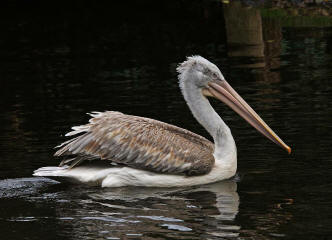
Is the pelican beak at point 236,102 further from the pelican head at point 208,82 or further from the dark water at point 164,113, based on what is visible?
the dark water at point 164,113

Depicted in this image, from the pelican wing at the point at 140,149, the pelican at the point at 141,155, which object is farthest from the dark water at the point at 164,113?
the pelican wing at the point at 140,149

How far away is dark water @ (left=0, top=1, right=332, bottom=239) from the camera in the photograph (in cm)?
658

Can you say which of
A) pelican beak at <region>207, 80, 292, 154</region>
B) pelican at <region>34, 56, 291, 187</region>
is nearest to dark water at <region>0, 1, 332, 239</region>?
pelican at <region>34, 56, 291, 187</region>

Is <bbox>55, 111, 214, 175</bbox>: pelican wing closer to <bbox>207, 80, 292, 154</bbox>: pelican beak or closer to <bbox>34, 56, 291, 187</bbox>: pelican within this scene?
<bbox>34, 56, 291, 187</bbox>: pelican

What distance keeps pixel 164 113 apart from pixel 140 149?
3.03m

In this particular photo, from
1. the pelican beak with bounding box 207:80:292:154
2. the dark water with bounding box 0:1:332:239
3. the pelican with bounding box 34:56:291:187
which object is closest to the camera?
the dark water with bounding box 0:1:332:239

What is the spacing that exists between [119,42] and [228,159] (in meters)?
11.7

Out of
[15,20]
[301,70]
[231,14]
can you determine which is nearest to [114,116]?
[301,70]

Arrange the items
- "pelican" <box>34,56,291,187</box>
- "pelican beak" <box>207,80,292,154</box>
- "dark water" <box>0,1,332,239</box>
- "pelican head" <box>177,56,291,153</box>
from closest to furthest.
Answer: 1. "dark water" <box>0,1,332,239</box>
2. "pelican" <box>34,56,291,187</box>
3. "pelican beak" <box>207,80,292,154</box>
4. "pelican head" <box>177,56,291,153</box>

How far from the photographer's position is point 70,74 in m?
15.2

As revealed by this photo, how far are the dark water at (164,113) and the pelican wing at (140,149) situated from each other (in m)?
0.30

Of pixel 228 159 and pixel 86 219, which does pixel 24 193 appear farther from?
pixel 228 159

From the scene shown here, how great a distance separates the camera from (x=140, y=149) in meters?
7.96

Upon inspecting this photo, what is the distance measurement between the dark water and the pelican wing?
301 mm
